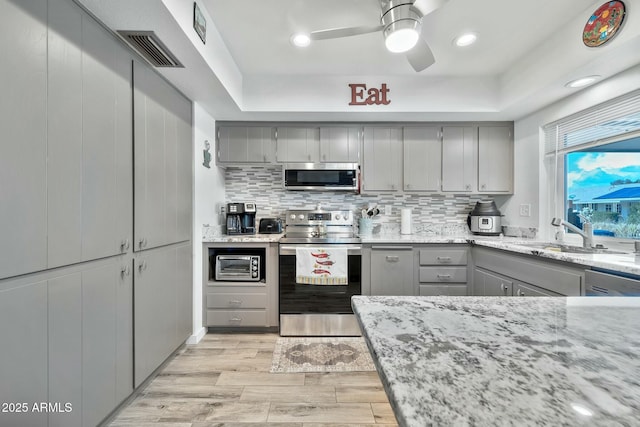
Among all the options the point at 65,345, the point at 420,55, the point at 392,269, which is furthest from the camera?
the point at 392,269

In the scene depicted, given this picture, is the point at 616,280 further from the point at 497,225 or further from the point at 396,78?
the point at 396,78

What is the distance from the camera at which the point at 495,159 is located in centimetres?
306

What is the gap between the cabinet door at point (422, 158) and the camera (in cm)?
307

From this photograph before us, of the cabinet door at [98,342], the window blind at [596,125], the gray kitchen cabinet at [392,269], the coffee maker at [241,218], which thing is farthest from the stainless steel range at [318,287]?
the window blind at [596,125]

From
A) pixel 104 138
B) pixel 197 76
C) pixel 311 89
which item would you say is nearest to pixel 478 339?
pixel 104 138

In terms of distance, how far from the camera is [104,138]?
147cm

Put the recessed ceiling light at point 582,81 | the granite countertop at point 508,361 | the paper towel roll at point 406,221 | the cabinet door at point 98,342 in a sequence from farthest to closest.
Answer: the paper towel roll at point 406,221
the recessed ceiling light at point 582,81
the cabinet door at point 98,342
the granite countertop at point 508,361

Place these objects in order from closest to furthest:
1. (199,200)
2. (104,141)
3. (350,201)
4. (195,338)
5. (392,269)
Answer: (104,141) → (195,338) → (199,200) → (392,269) → (350,201)

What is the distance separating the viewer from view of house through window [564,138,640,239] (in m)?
1.97

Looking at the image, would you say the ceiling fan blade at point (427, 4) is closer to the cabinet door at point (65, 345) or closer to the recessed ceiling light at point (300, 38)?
the recessed ceiling light at point (300, 38)

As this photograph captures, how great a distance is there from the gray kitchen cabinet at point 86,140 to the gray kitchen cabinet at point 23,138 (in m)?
0.04

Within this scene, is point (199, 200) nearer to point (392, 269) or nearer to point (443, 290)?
point (392, 269)

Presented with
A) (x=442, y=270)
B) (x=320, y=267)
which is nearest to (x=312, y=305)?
(x=320, y=267)

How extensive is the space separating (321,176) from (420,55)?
148cm
